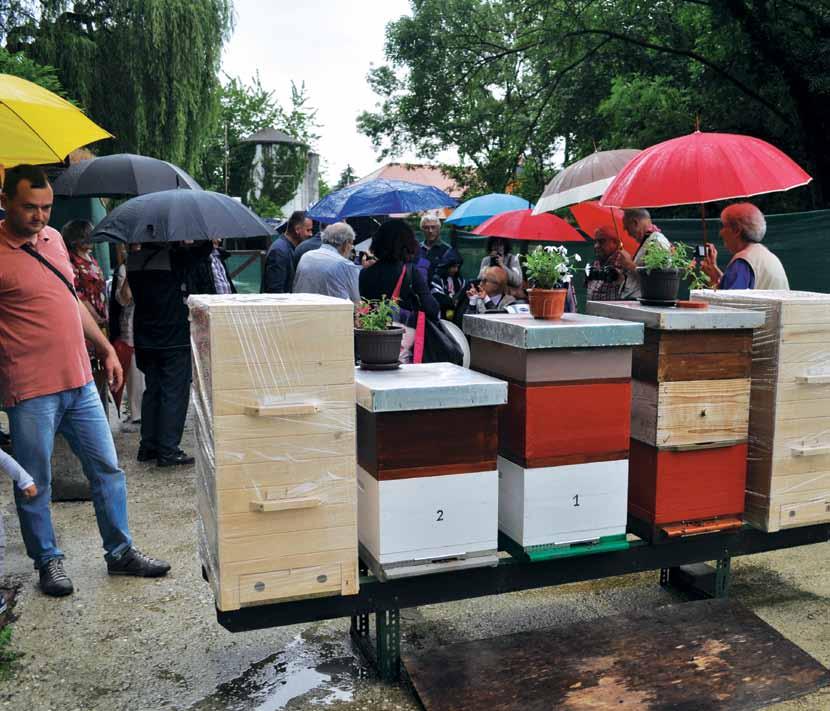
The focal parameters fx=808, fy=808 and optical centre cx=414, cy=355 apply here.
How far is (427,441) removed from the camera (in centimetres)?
291

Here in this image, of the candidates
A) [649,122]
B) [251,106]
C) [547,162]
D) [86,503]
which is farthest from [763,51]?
[251,106]

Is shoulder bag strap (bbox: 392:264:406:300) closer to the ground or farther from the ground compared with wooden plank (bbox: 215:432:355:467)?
farther from the ground

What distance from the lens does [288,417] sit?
9.06 feet

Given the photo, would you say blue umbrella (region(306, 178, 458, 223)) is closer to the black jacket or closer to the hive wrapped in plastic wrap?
the black jacket

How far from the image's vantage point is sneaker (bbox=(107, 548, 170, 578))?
4.24 meters

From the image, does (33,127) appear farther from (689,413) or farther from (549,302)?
(689,413)

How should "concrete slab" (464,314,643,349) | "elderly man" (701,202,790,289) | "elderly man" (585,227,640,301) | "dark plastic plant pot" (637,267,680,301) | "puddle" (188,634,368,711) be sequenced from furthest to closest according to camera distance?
"elderly man" (585,227,640,301)
"elderly man" (701,202,790,289)
"dark plastic plant pot" (637,267,680,301)
"puddle" (188,634,368,711)
"concrete slab" (464,314,643,349)

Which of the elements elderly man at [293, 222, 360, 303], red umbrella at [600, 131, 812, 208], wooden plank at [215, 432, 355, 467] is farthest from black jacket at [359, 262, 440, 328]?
wooden plank at [215, 432, 355, 467]

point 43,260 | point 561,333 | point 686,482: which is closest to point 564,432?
point 561,333

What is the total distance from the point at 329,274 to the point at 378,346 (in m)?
2.84

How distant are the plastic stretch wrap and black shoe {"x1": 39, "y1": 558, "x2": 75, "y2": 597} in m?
3.31

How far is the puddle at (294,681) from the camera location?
3141 millimetres

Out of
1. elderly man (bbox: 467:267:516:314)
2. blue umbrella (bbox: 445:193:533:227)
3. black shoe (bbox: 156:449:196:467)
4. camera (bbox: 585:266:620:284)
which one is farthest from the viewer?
blue umbrella (bbox: 445:193:533:227)

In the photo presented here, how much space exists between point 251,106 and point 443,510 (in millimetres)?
37636
